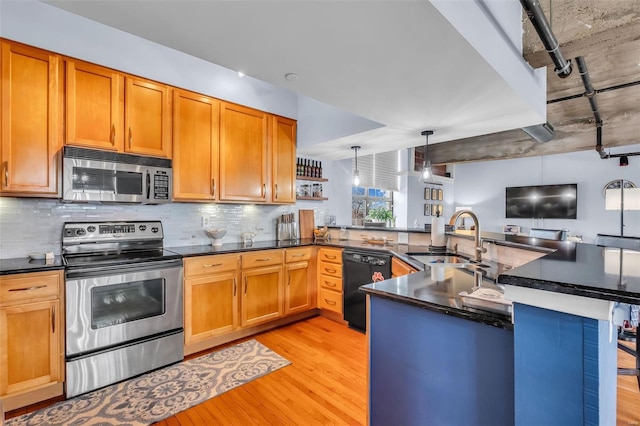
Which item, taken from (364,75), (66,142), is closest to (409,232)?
(364,75)

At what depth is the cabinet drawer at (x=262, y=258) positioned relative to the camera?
10.2 feet

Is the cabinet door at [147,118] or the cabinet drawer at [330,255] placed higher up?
the cabinet door at [147,118]

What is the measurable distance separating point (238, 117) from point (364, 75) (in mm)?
1942

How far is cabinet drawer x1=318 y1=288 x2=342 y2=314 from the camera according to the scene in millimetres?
3506

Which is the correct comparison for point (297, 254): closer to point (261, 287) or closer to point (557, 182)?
point (261, 287)

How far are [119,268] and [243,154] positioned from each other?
5.52ft

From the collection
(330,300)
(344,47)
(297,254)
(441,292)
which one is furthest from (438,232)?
(344,47)

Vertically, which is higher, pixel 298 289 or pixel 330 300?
pixel 298 289

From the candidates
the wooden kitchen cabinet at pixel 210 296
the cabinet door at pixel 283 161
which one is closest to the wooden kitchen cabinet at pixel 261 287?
the wooden kitchen cabinet at pixel 210 296

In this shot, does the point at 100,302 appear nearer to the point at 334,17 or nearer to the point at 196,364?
the point at 196,364

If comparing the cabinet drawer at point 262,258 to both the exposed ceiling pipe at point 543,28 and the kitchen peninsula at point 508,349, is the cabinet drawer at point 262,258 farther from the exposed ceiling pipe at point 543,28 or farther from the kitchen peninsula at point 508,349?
the exposed ceiling pipe at point 543,28

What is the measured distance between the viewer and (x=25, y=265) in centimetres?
208

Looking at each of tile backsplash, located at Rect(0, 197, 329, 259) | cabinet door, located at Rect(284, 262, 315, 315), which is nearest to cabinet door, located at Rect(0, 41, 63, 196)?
tile backsplash, located at Rect(0, 197, 329, 259)

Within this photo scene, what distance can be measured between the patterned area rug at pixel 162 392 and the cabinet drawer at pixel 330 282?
3.46 ft
